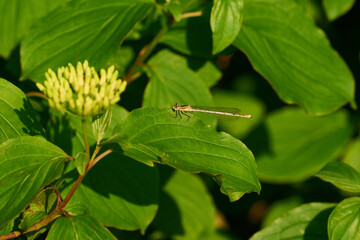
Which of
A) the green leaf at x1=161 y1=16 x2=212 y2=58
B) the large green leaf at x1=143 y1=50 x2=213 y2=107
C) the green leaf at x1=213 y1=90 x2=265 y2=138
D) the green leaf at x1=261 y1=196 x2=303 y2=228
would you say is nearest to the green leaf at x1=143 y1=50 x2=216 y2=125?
the large green leaf at x1=143 y1=50 x2=213 y2=107

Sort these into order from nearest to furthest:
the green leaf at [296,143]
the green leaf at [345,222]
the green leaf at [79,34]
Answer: the green leaf at [345,222] → the green leaf at [79,34] → the green leaf at [296,143]

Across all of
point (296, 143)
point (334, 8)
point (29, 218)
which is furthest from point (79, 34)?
point (296, 143)

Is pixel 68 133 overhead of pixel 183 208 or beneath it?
overhead

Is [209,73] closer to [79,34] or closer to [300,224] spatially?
[79,34]

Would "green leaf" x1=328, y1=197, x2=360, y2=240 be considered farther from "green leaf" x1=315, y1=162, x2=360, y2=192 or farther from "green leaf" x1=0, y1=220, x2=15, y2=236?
"green leaf" x1=0, y1=220, x2=15, y2=236

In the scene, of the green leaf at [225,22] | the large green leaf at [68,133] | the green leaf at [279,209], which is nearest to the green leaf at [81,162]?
the large green leaf at [68,133]

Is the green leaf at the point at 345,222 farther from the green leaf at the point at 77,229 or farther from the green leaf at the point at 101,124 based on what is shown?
the green leaf at the point at 101,124
